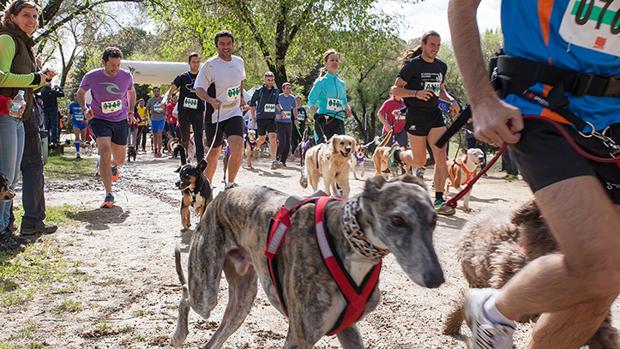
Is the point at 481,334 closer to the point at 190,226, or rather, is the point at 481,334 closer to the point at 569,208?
the point at 569,208

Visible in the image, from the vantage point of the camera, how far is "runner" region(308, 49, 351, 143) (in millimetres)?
9594

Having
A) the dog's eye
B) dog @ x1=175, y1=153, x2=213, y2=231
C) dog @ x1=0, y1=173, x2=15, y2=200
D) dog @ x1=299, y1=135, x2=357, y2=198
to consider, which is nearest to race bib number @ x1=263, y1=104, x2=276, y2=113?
dog @ x1=299, y1=135, x2=357, y2=198

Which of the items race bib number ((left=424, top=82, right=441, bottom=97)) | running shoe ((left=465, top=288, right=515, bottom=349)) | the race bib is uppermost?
the race bib

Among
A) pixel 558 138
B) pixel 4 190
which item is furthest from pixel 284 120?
pixel 558 138

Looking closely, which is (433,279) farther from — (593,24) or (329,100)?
(329,100)

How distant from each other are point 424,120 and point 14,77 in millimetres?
4945

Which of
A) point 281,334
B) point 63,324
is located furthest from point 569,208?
point 63,324

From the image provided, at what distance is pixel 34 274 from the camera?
4.94 meters

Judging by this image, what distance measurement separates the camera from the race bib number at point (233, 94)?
816cm

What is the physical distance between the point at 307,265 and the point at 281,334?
4.35ft

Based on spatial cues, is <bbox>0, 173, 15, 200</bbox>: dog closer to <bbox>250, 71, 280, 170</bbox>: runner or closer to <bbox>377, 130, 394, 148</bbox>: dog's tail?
<bbox>377, 130, 394, 148</bbox>: dog's tail

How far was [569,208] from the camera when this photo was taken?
1.92 metres

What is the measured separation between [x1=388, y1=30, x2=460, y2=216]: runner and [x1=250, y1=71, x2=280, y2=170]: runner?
7.36 meters

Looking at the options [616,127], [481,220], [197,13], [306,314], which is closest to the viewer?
[616,127]
